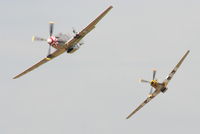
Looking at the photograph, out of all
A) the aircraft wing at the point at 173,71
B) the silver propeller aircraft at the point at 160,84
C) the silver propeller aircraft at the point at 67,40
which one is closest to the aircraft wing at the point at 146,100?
the silver propeller aircraft at the point at 160,84

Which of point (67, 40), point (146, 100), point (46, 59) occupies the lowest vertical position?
point (146, 100)

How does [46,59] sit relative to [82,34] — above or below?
below

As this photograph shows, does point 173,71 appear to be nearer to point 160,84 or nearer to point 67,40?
point 160,84

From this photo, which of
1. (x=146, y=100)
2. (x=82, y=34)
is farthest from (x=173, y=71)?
(x=82, y=34)

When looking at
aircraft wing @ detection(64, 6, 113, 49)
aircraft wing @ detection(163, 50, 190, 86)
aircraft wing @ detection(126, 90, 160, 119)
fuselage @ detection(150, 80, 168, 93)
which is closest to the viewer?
aircraft wing @ detection(64, 6, 113, 49)

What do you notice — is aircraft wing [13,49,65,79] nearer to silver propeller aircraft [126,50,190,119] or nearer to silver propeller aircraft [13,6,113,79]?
silver propeller aircraft [13,6,113,79]

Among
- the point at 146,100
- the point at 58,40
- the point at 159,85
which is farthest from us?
the point at 146,100

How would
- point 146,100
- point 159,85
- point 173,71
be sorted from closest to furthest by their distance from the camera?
point 159,85
point 173,71
point 146,100

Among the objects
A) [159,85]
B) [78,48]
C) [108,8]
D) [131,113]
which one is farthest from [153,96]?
[108,8]

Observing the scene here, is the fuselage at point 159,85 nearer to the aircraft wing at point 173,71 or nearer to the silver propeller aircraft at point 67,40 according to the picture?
the aircraft wing at point 173,71

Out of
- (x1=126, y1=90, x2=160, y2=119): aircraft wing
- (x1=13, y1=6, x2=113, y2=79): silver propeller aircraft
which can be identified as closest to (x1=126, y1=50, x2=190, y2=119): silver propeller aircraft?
(x1=126, y1=90, x2=160, y2=119): aircraft wing

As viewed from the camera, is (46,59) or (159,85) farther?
(159,85)

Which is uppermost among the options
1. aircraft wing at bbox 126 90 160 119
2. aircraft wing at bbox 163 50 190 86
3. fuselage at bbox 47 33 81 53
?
fuselage at bbox 47 33 81 53

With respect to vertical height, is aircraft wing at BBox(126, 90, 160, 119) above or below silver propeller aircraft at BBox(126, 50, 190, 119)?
below
